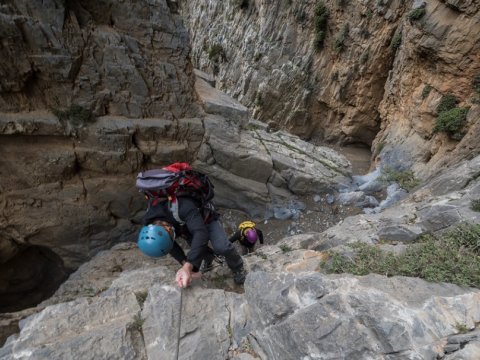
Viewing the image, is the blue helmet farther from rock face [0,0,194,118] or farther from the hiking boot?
rock face [0,0,194,118]

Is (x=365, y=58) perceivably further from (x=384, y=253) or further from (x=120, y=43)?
(x=384, y=253)

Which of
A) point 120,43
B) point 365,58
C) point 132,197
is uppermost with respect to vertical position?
point 365,58

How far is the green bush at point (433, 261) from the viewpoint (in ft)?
11.6

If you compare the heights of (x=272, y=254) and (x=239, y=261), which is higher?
(x=239, y=261)

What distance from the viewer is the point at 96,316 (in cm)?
416

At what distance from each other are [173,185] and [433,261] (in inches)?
161

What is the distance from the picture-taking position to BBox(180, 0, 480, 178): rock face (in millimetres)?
11805

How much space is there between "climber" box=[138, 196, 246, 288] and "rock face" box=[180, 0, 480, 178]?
8541 mm

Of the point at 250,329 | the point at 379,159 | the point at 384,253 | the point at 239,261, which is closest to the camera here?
the point at 250,329

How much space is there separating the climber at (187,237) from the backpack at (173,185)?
8 centimetres

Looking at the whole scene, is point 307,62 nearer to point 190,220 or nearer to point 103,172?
point 103,172

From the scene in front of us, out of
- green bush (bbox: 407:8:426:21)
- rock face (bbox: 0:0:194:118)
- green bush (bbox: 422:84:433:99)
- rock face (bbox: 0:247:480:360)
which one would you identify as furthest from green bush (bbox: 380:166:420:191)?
rock face (bbox: 0:247:480:360)

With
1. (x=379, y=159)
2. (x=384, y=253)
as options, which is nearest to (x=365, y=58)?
(x=379, y=159)

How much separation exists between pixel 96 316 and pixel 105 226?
6868mm
